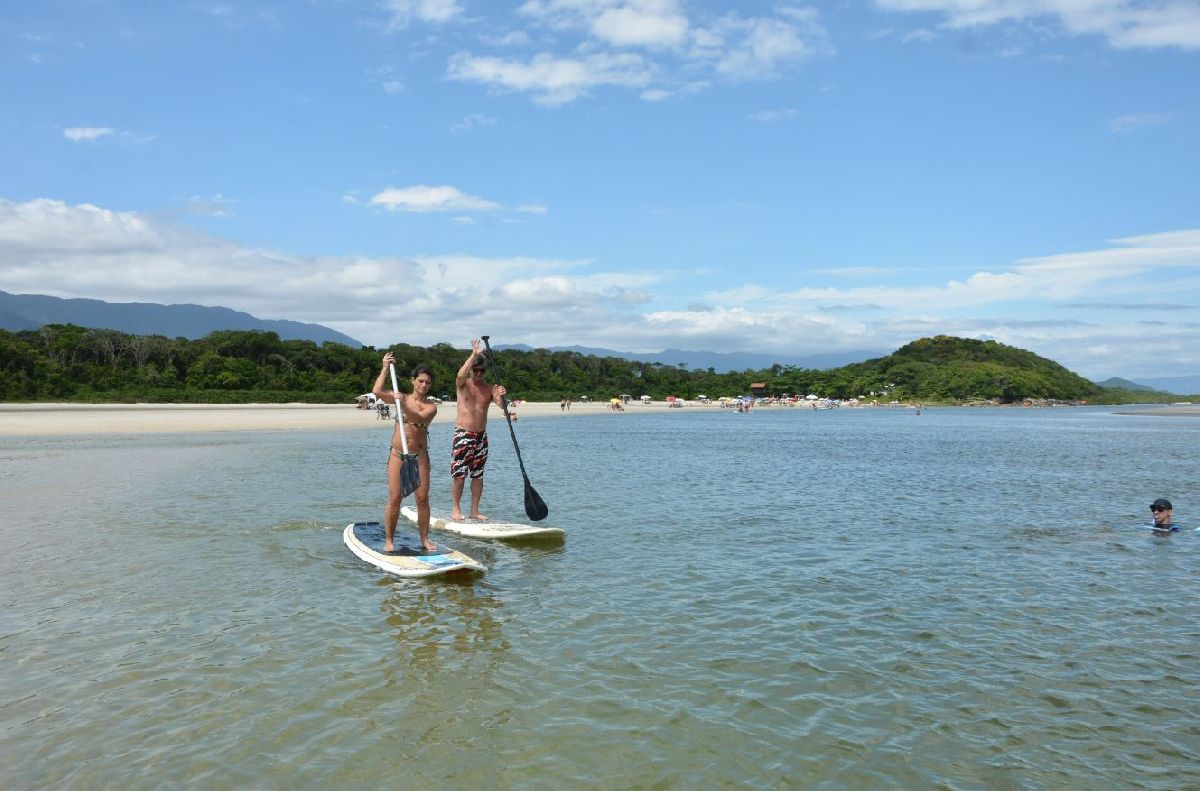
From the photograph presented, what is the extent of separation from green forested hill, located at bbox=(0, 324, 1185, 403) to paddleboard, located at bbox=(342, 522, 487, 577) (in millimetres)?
59423

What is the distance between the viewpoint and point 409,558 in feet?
33.3

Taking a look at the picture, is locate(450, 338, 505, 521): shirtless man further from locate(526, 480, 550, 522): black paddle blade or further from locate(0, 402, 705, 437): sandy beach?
locate(0, 402, 705, 437): sandy beach

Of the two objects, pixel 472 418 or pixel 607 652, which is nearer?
pixel 607 652

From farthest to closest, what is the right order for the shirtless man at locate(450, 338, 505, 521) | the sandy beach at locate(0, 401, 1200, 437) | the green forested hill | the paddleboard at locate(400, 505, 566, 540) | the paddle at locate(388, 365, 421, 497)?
the green forested hill, the sandy beach at locate(0, 401, 1200, 437), the paddleboard at locate(400, 505, 566, 540), the shirtless man at locate(450, 338, 505, 521), the paddle at locate(388, 365, 421, 497)

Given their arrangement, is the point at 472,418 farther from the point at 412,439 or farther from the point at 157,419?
the point at 157,419

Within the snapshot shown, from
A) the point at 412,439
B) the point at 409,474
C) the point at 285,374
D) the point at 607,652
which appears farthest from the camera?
the point at 285,374

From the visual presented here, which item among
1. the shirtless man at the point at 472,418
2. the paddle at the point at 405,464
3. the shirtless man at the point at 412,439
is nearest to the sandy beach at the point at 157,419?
the shirtless man at the point at 472,418

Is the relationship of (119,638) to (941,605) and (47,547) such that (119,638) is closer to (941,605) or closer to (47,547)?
(47,547)

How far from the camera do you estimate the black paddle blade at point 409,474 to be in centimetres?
1021

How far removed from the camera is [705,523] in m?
14.9

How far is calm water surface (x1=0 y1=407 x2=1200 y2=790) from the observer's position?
5219 millimetres

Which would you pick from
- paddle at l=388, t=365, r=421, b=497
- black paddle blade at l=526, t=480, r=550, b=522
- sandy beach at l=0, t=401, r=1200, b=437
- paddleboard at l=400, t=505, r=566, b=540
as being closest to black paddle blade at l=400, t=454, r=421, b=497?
paddle at l=388, t=365, r=421, b=497

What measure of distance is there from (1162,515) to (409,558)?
13.7 metres

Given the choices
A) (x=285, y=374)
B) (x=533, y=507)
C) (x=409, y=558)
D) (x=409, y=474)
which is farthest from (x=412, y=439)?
(x=285, y=374)
